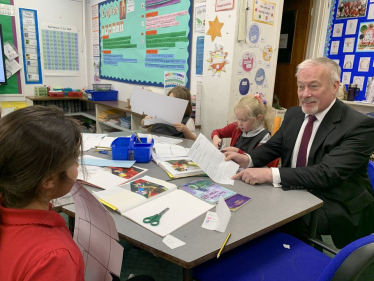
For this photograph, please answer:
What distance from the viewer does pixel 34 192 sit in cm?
Answer: 64

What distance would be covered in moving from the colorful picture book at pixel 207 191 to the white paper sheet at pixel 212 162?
70 mm

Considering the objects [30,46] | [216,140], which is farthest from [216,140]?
[30,46]

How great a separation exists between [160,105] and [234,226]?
132 cm

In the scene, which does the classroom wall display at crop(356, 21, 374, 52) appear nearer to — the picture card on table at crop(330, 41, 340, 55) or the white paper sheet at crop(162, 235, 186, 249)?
the picture card on table at crop(330, 41, 340, 55)

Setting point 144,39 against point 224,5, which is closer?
point 224,5

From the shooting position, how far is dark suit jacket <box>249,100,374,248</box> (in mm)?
1286

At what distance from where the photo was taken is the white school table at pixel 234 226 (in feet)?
2.69

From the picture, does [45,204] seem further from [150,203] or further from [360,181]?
[360,181]

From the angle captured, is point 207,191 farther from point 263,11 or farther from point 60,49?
point 60,49

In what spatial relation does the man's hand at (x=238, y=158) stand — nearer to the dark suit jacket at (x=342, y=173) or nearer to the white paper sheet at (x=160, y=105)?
the dark suit jacket at (x=342, y=173)

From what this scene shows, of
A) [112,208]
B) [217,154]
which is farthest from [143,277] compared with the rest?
[217,154]

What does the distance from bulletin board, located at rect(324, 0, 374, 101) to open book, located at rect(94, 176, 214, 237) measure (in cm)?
246

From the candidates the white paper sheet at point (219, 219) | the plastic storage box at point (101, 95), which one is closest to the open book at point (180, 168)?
the white paper sheet at point (219, 219)

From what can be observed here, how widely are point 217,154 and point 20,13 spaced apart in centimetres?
390
